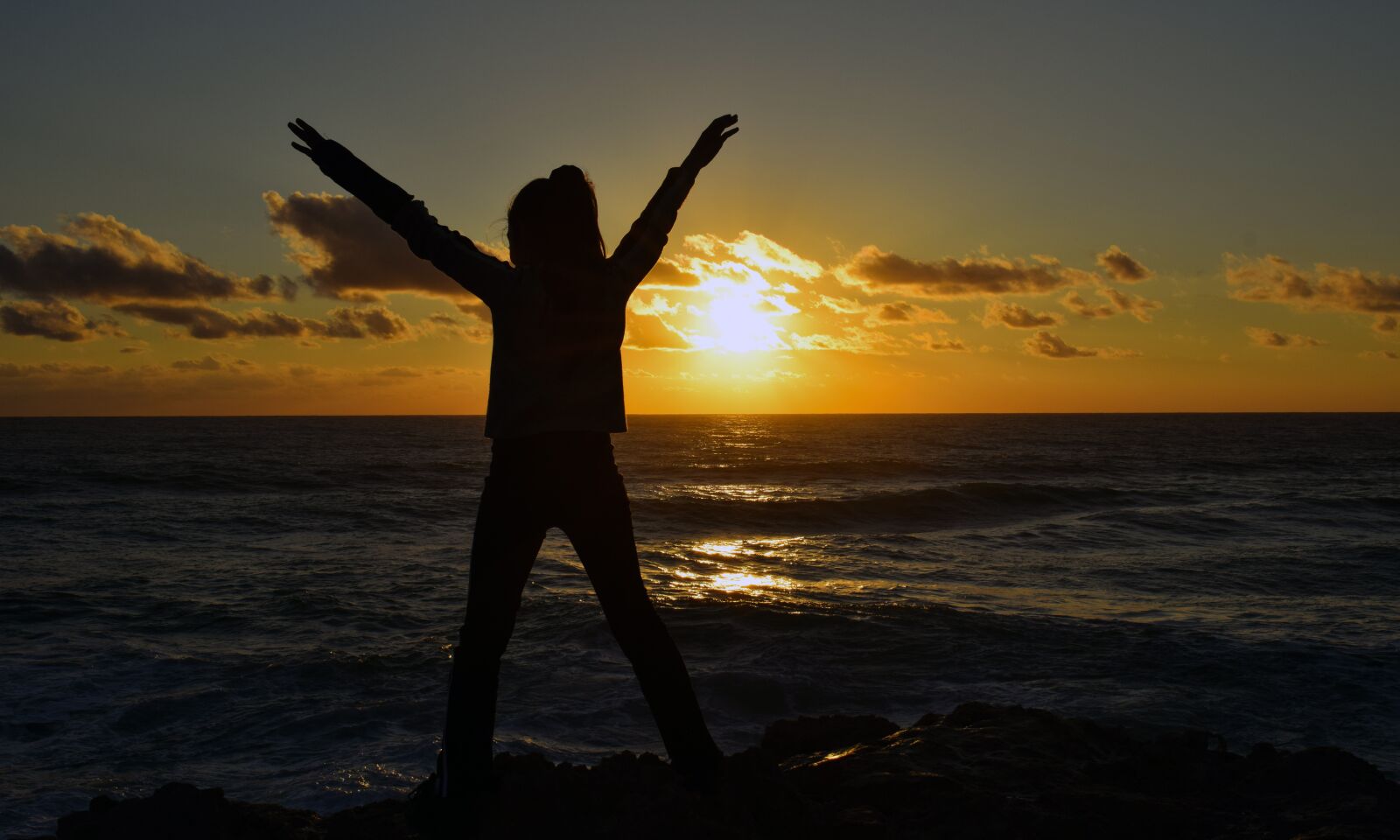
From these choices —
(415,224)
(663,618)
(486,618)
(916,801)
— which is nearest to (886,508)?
(663,618)

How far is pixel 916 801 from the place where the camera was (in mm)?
3570

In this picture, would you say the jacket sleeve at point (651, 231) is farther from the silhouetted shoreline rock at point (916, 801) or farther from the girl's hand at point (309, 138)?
the silhouetted shoreline rock at point (916, 801)

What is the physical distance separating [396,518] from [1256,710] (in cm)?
1841

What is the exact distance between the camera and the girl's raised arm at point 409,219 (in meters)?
2.74

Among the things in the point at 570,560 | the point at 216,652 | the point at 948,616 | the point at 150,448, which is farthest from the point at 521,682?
the point at 150,448

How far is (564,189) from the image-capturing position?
9.41ft

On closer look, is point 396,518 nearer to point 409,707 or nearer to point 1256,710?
point 409,707

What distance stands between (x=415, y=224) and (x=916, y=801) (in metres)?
2.84

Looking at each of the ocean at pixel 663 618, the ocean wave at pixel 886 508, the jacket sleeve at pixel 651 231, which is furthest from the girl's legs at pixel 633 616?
the ocean wave at pixel 886 508

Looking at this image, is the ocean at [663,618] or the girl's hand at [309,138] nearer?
the girl's hand at [309,138]

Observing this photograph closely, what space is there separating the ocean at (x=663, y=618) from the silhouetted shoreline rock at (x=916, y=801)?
191cm

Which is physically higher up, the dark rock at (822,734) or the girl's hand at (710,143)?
the girl's hand at (710,143)

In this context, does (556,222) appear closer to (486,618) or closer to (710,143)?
(710,143)

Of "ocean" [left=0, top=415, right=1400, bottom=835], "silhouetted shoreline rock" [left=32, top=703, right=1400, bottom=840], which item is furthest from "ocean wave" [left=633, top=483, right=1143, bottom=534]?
"silhouetted shoreline rock" [left=32, top=703, right=1400, bottom=840]
